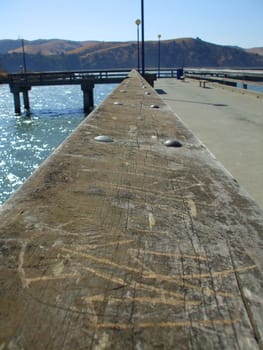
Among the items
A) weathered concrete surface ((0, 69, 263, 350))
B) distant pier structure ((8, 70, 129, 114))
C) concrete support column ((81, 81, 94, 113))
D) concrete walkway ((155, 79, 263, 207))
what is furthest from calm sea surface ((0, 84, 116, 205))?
weathered concrete surface ((0, 69, 263, 350))

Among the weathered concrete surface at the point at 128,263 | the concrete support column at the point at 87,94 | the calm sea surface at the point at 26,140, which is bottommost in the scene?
the calm sea surface at the point at 26,140

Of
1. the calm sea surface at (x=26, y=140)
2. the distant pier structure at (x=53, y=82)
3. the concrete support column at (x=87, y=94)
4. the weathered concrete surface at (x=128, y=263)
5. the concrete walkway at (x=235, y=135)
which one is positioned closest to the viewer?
the weathered concrete surface at (x=128, y=263)

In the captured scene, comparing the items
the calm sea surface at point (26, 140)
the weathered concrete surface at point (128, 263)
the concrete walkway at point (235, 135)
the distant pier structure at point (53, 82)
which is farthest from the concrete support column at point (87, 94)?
the weathered concrete surface at point (128, 263)

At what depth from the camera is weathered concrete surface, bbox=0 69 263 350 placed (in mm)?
793

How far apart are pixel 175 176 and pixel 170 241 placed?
0.72 meters

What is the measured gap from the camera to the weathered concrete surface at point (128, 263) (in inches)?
31.2

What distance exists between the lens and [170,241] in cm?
115

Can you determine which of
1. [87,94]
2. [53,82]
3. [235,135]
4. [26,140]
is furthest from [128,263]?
[53,82]

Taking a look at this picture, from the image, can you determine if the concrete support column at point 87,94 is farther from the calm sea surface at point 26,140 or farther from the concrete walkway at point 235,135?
the concrete walkway at point 235,135

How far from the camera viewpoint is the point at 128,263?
1.01m

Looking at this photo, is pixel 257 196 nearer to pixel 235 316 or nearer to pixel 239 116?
pixel 235 316

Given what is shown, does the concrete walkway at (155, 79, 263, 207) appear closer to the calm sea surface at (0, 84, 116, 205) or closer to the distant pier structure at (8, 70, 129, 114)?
the calm sea surface at (0, 84, 116, 205)

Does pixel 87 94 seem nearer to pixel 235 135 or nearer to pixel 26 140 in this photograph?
pixel 26 140

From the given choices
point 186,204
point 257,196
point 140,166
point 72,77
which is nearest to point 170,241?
point 186,204
